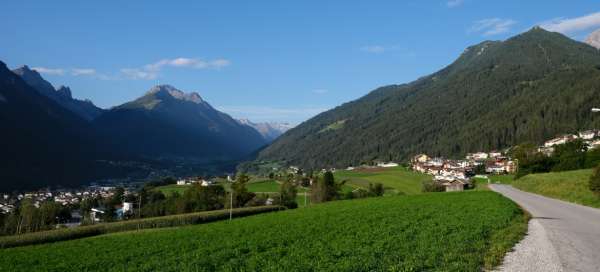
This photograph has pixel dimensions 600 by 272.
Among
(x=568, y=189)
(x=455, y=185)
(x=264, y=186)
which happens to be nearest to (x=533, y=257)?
(x=568, y=189)

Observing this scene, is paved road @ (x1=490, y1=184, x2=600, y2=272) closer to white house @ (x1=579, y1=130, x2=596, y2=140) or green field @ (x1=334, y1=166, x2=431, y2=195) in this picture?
green field @ (x1=334, y1=166, x2=431, y2=195)

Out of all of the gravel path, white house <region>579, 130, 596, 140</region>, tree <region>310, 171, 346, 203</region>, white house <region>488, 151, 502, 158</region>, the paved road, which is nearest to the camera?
the gravel path

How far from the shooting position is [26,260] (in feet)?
78.1

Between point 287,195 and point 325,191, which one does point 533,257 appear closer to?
point 287,195

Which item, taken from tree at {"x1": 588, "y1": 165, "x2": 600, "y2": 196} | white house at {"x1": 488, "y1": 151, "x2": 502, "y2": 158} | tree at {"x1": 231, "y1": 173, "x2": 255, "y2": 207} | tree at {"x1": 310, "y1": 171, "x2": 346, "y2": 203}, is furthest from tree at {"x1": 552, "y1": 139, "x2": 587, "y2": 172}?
white house at {"x1": 488, "y1": 151, "x2": 502, "y2": 158}

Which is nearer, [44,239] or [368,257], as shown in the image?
[368,257]

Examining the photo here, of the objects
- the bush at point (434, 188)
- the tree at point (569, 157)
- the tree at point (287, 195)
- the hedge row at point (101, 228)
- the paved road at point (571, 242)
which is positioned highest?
the tree at point (569, 157)

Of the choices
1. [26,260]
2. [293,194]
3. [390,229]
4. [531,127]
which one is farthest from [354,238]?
[531,127]

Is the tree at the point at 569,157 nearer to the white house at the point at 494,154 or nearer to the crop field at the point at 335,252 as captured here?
the white house at the point at 494,154

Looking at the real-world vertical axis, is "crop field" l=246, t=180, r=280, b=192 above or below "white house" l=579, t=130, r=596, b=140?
below

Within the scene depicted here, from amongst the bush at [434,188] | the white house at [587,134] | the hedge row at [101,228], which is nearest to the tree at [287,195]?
the hedge row at [101,228]

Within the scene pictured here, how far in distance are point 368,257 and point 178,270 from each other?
21.3 ft

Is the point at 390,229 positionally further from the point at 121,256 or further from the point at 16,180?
the point at 16,180

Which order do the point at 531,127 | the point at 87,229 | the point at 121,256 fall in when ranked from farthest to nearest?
the point at 531,127, the point at 87,229, the point at 121,256
